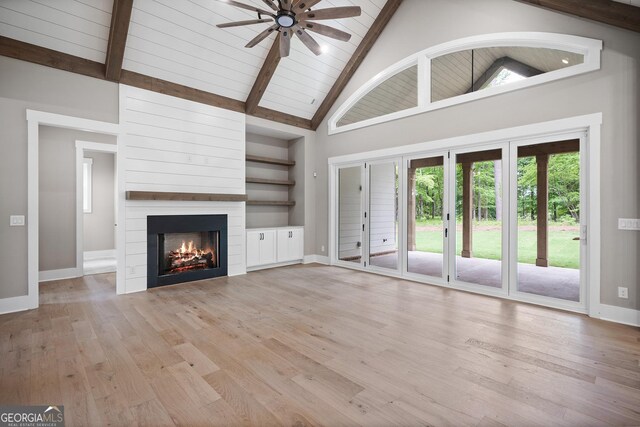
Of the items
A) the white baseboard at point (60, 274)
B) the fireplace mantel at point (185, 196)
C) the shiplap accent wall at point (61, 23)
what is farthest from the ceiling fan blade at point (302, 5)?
the white baseboard at point (60, 274)

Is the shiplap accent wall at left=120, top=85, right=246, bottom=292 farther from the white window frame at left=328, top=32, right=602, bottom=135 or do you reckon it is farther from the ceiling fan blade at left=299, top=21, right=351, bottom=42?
the ceiling fan blade at left=299, top=21, right=351, bottom=42

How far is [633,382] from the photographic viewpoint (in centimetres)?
219

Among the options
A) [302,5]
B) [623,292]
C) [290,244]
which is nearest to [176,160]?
[290,244]

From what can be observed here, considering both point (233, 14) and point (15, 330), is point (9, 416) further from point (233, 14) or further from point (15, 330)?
point (233, 14)

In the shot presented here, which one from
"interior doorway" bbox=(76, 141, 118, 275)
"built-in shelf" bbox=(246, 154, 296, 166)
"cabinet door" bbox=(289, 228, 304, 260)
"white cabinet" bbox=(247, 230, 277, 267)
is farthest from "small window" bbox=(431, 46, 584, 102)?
"interior doorway" bbox=(76, 141, 118, 275)

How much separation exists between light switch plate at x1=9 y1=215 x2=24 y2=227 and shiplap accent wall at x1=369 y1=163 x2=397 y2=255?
5.29m

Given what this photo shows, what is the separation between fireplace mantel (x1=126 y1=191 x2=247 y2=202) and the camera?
14.9ft

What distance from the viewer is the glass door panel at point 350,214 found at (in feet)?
20.7

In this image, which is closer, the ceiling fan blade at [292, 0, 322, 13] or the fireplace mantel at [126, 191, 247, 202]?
the ceiling fan blade at [292, 0, 322, 13]

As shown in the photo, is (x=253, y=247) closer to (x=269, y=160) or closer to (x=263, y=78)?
(x=269, y=160)

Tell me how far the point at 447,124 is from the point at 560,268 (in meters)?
2.54

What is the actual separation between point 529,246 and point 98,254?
898cm

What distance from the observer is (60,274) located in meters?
5.60

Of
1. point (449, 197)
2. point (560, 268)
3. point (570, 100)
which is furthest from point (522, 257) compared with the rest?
point (570, 100)
